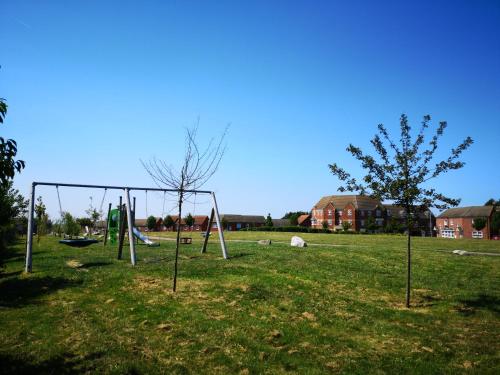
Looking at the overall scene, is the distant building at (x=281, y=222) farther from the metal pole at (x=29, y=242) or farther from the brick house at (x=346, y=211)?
the metal pole at (x=29, y=242)

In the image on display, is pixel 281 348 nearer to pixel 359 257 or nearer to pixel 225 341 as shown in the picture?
pixel 225 341

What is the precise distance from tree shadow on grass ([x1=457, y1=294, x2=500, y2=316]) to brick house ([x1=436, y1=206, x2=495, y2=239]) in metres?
86.1

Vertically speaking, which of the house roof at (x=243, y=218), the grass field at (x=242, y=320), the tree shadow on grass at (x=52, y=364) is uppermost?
the house roof at (x=243, y=218)

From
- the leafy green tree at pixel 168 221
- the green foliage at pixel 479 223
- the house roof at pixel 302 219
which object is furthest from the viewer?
the house roof at pixel 302 219

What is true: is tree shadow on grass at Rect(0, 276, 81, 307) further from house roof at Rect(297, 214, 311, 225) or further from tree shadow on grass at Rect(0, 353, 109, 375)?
house roof at Rect(297, 214, 311, 225)

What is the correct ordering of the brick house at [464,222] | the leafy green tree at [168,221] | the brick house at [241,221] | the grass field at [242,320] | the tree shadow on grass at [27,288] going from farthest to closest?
the brick house at [241,221]
the leafy green tree at [168,221]
the brick house at [464,222]
the tree shadow on grass at [27,288]
the grass field at [242,320]

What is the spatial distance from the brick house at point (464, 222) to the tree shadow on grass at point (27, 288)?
9676 cm

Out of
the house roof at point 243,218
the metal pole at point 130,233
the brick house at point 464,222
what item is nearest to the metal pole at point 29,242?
the metal pole at point 130,233

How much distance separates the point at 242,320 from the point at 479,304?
9.28 metres

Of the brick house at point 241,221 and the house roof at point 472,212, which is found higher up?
the house roof at point 472,212

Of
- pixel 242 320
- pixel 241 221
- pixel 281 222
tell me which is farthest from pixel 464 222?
pixel 242 320

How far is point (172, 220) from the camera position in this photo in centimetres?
9156

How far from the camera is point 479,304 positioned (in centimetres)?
1313

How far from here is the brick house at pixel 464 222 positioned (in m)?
87.6
